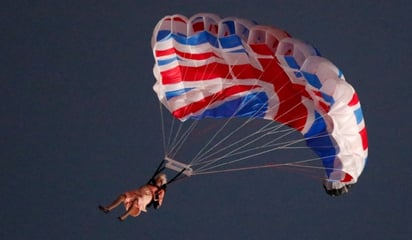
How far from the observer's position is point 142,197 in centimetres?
906

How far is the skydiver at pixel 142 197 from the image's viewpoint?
8.92 meters

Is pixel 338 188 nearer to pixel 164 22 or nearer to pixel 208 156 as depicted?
pixel 208 156

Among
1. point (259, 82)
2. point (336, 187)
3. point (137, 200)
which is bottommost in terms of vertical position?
point (336, 187)

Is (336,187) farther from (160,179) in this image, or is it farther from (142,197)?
(142,197)

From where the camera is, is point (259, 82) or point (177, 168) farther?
point (259, 82)

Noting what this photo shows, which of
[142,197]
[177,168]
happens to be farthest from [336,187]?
[142,197]

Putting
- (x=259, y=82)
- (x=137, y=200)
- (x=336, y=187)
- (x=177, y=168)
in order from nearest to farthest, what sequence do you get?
(x=137, y=200) < (x=336, y=187) < (x=177, y=168) < (x=259, y=82)

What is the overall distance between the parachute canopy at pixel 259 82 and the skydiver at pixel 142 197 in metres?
1.09

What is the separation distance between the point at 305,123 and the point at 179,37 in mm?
1526

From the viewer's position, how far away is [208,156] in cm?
1019

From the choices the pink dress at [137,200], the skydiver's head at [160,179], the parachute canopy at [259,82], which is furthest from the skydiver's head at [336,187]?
the pink dress at [137,200]

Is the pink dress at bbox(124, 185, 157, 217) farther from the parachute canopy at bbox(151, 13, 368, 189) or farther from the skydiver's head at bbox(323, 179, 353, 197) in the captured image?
the skydiver's head at bbox(323, 179, 353, 197)

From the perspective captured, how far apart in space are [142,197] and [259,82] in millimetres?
1768

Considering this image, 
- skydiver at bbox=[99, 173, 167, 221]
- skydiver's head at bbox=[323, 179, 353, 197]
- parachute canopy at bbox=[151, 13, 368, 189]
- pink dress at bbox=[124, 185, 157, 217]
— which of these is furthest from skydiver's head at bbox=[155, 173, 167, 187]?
skydiver's head at bbox=[323, 179, 353, 197]
